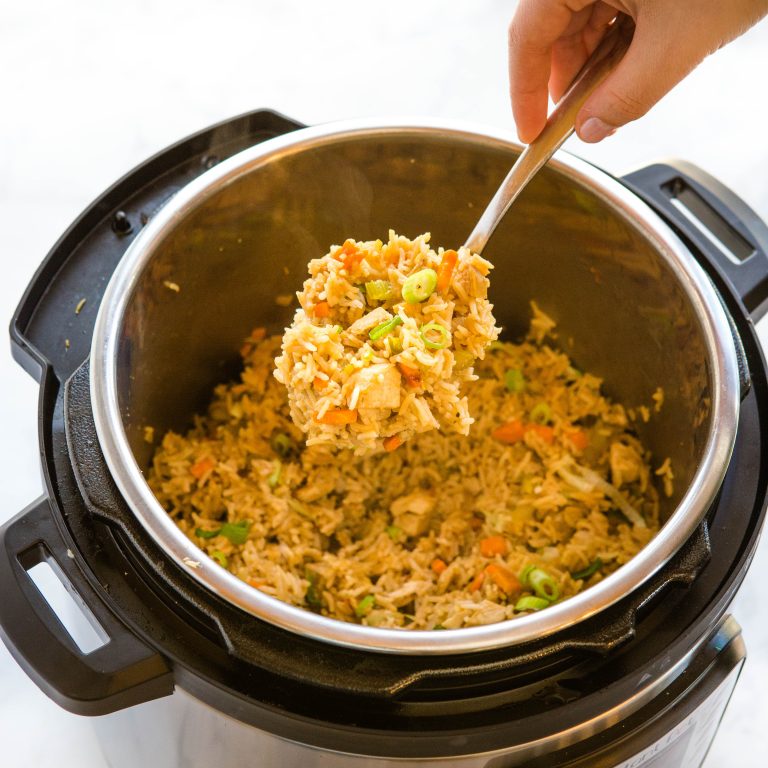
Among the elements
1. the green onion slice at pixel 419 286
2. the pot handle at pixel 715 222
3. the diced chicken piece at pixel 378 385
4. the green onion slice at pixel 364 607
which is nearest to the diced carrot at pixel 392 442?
the diced chicken piece at pixel 378 385

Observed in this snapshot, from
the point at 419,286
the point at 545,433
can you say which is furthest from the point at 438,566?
the point at 419,286

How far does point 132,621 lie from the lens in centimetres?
148

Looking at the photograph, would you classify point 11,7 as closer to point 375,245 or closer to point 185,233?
point 185,233

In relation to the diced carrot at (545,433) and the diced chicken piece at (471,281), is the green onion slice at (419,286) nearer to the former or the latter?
the diced chicken piece at (471,281)

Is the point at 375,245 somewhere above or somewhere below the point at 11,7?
below

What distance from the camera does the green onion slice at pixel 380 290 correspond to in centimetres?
172

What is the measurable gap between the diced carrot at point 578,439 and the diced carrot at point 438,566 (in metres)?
0.42

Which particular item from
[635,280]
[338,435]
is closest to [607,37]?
[635,280]

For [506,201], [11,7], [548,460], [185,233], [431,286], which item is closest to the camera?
[431,286]

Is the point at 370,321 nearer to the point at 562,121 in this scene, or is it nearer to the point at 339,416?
the point at 339,416

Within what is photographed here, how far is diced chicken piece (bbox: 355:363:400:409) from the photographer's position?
1.58m

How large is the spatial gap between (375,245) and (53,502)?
69 centimetres

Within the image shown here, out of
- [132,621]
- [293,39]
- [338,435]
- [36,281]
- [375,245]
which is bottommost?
[132,621]

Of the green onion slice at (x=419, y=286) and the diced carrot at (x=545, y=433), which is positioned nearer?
the green onion slice at (x=419, y=286)
